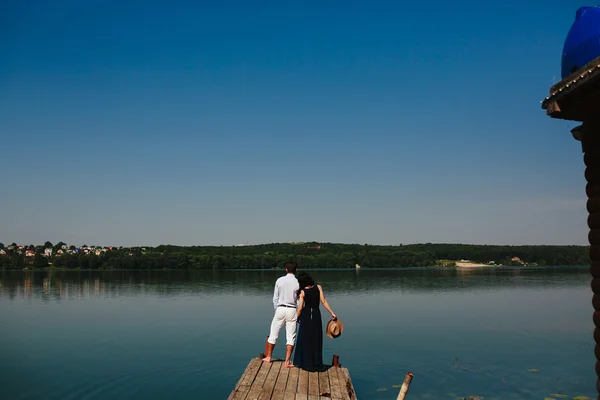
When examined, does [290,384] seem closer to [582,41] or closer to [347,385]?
[347,385]

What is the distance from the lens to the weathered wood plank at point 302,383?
937 cm

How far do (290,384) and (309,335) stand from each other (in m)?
1.27

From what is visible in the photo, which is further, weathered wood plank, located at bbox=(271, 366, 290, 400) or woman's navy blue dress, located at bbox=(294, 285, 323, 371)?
woman's navy blue dress, located at bbox=(294, 285, 323, 371)

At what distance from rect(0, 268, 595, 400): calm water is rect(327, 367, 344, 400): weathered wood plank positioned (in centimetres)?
318

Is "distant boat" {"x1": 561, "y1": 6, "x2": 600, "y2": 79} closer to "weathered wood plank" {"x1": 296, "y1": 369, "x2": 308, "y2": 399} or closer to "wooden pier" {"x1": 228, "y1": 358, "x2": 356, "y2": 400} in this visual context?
"wooden pier" {"x1": 228, "y1": 358, "x2": 356, "y2": 400}

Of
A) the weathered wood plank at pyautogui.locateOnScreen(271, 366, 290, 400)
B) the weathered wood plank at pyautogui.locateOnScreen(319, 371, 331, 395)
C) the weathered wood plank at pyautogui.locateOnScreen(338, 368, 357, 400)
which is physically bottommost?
the weathered wood plank at pyautogui.locateOnScreen(338, 368, 357, 400)

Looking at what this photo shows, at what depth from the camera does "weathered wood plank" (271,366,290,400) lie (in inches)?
357

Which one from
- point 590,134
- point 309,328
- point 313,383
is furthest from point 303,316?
point 590,134

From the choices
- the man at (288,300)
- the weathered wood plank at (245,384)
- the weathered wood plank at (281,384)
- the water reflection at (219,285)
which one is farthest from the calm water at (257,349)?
the water reflection at (219,285)

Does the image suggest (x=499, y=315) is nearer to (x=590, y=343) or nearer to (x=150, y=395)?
(x=590, y=343)

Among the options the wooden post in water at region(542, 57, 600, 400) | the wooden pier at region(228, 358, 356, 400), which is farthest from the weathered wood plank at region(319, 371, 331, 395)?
the wooden post in water at region(542, 57, 600, 400)

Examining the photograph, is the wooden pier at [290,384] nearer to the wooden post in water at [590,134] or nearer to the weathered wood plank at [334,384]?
the weathered wood plank at [334,384]

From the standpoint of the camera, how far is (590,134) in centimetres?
743

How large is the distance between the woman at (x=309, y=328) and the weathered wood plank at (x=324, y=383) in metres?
0.27
